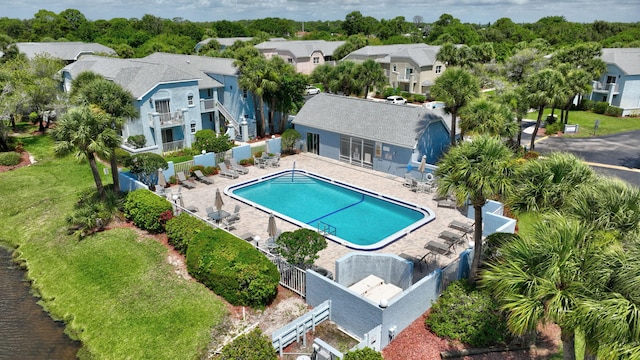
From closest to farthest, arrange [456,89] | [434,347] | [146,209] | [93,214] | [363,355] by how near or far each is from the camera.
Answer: [363,355], [434,347], [146,209], [93,214], [456,89]

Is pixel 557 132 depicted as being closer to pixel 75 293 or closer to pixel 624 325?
pixel 624 325

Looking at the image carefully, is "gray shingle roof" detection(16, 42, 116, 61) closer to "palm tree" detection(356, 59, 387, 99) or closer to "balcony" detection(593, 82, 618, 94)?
"palm tree" detection(356, 59, 387, 99)

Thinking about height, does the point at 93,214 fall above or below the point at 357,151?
below

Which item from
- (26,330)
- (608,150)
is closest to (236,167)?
(26,330)

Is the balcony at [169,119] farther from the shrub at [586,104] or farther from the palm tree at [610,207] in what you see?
the shrub at [586,104]

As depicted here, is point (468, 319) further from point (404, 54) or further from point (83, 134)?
point (404, 54)

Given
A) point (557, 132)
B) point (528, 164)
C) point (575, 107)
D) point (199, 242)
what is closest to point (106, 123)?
point (199, 242)

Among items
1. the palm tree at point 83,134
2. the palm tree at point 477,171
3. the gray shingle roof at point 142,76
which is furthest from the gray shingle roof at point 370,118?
the palm tree at point 83,134
